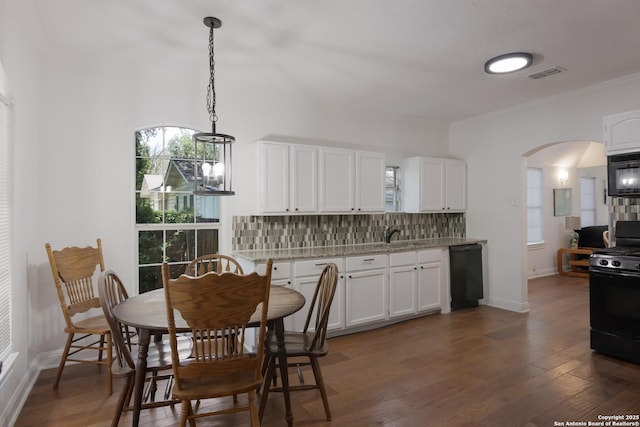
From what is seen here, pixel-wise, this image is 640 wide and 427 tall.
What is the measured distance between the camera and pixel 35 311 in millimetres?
3125

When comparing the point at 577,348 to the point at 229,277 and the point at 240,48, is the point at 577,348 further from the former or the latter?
the point at 240,48

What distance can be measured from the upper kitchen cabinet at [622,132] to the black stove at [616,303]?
0.97 m

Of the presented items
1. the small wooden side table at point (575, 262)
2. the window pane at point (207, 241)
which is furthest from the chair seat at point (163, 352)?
the small wooden side table at point (575, 262)

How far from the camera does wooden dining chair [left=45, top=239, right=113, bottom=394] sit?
9.37 ft

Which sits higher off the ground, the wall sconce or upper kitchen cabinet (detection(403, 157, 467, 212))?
the wall sconce

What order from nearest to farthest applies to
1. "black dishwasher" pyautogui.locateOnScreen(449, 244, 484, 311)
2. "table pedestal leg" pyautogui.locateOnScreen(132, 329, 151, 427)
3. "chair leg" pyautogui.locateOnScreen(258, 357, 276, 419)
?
1. "table pedestal leg" pyautogui.locateOnScreen(132, 329, 151, 427)
2. "chair leg" pyautogui.locateOnScreen(258, 357, 276, 419)
3. "black dishwasher" pyautogui.locateOnScreen(449, 244, 484, 311)

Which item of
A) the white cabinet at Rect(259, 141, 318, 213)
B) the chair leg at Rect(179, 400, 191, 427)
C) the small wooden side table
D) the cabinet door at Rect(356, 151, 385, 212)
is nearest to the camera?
the chair leg at Rect(179, 400, 191, 427)

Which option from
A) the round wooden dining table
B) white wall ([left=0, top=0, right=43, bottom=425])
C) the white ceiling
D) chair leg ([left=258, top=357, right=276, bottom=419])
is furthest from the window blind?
chair leg ([left=258, top=357, right=276, bottom=419])

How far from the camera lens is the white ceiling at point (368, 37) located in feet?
8.21

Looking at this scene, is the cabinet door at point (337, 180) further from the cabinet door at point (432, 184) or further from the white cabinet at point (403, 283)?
the cabinet door at point (432, 184)

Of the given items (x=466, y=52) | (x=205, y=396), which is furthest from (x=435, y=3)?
(x=205, y=396)

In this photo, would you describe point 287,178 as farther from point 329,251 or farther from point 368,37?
point 368,37

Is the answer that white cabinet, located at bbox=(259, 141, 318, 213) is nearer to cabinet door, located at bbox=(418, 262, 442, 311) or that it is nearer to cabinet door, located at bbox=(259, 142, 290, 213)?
cabinet door, located at bbox=(259, 142, 290, 213)

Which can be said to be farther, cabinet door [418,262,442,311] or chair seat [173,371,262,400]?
cabinet door [418,262,442,311]
